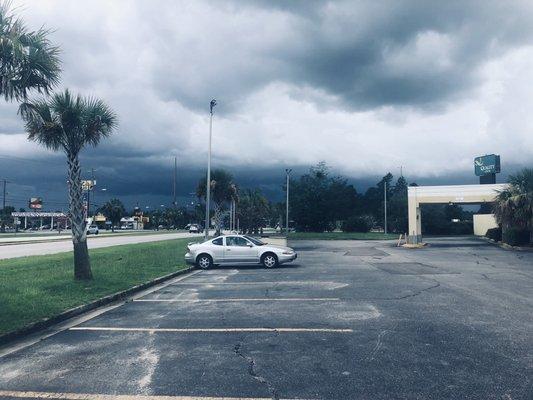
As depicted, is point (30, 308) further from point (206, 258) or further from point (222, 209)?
point (222, 209)

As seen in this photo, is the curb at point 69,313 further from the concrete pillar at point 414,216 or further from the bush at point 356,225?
the bush at point 356,225

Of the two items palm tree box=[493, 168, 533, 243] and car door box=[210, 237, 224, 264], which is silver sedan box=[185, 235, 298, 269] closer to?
car door box=[210, 237, 224, 264]

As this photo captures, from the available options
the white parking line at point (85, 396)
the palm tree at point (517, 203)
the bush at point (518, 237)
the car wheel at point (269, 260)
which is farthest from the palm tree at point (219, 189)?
the white parking line at point (85, 396)

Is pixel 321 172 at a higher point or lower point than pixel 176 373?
higher

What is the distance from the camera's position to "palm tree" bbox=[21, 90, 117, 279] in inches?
495

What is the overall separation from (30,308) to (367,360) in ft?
22.6

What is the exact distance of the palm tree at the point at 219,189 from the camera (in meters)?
39.5

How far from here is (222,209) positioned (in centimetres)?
4388

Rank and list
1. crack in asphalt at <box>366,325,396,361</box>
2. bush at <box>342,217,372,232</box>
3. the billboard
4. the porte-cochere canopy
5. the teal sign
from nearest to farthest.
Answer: crack in asphalt at <box>366,325,396,361</box> < the porte-cochere canopy < the teal sign < bush at <box>342,217,372,232</box> < the billboard

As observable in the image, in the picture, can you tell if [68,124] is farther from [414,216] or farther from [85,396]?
[414,216]

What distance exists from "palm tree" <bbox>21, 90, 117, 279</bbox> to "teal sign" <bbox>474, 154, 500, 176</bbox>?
54.9m

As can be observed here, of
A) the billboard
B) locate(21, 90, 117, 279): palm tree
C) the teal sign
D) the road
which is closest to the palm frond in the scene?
locate(21, 90, 117, 279): palm tree

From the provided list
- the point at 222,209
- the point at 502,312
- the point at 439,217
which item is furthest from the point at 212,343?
the point at 439,217

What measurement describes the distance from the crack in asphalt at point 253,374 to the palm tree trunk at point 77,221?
8.10m
